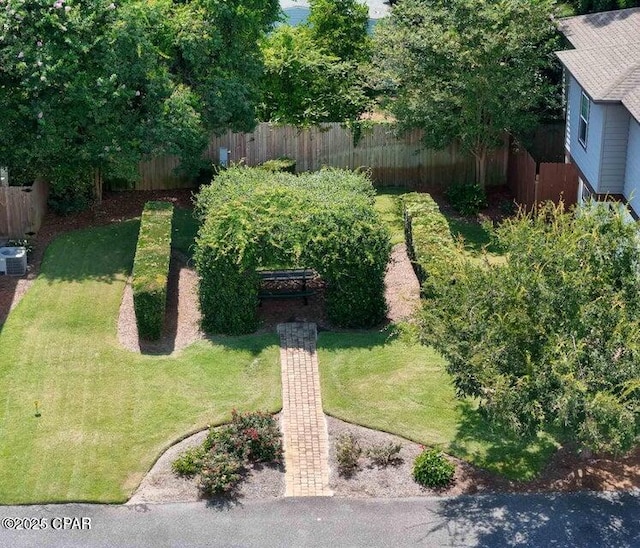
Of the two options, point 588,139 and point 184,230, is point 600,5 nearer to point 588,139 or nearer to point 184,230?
point 588,139

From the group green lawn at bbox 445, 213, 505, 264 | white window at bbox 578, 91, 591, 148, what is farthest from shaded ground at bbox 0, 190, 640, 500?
white window at bbox 578, 91, 591, 148

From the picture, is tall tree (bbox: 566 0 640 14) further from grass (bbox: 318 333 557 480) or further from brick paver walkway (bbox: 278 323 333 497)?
brick paver walkway (bbox: 278 323 333 497)

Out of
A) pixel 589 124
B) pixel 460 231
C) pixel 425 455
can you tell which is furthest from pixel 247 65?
pixel 425 455

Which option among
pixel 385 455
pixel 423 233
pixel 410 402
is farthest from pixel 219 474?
pixel 423 233

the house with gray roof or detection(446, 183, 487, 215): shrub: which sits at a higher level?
the house with gray roof

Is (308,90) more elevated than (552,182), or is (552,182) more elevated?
(308,90)

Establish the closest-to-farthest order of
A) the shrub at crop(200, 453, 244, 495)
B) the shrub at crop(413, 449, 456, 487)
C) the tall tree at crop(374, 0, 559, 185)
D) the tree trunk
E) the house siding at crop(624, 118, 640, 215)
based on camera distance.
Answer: the shrub at crop(200, 453, 244, 495), the shrub at crop(413, 449, 456, 487), the house siding at crop(624, 118, 640, 215), the tall tree at crop(374, 0, 559, 185), the tree trunk
